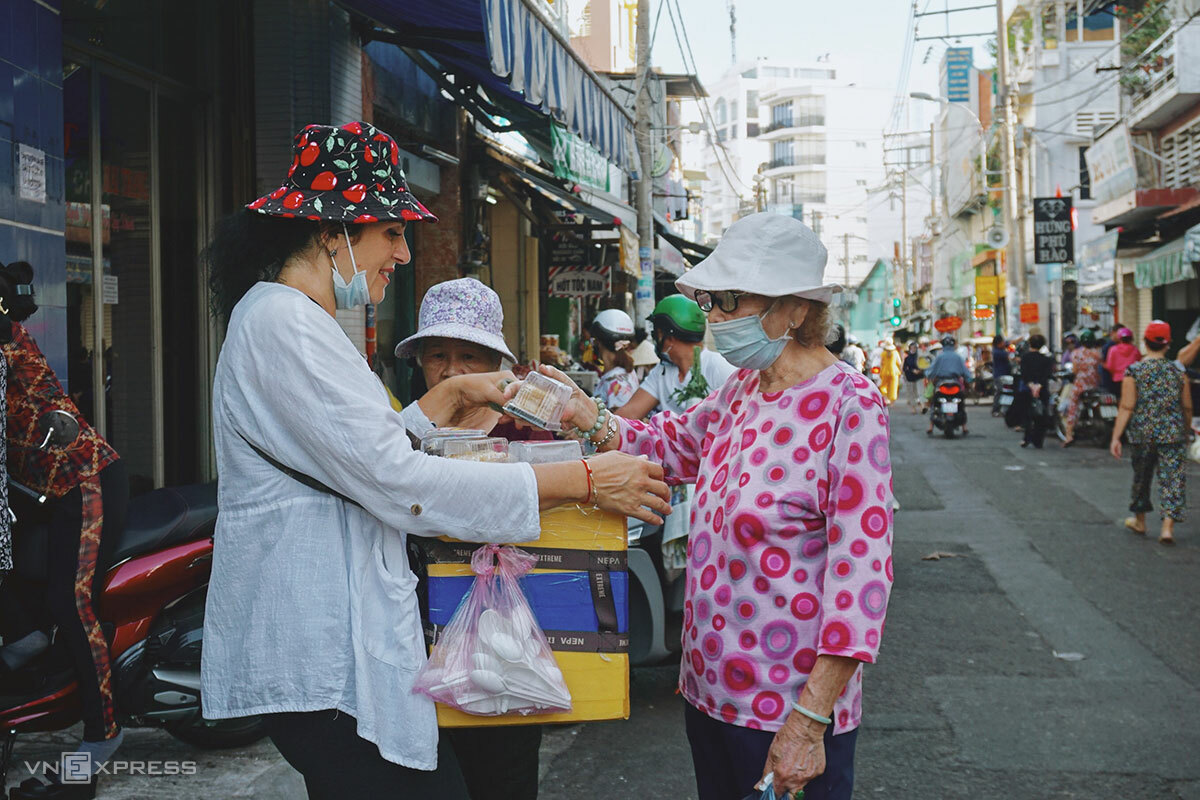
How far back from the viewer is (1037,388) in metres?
19.5

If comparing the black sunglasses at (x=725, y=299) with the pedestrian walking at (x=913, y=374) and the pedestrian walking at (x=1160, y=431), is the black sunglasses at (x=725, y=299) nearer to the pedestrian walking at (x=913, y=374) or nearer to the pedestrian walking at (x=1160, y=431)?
the pedestrian walking at (x=1160, y=431)

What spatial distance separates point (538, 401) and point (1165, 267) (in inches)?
751

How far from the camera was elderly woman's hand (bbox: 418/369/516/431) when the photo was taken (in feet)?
9.12

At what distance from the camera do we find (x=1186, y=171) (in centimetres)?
2391

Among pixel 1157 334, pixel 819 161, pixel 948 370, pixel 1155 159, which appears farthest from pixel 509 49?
pixel 819 161

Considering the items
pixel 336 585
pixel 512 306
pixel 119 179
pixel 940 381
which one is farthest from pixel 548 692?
pixel 940 381

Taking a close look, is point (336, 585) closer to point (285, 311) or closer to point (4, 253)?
point (285, 311)

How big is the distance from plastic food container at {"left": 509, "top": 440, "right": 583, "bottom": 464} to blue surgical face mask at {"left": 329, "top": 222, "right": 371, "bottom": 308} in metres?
0.44

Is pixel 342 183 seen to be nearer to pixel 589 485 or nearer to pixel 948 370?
pixel 589 485

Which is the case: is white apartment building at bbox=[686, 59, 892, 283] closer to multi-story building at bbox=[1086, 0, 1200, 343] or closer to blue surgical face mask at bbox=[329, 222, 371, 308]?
multi-story building at bbox=[1086, 0, 1200, 343]

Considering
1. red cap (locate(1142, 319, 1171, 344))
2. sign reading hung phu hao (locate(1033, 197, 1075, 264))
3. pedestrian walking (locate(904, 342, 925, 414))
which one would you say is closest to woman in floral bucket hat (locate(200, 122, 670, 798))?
red cap (locate(1142, 319, 1171, 344))

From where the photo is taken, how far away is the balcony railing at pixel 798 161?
309ft

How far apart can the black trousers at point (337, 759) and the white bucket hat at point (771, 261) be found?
119 centimetres

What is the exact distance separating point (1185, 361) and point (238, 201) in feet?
33.8
